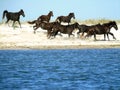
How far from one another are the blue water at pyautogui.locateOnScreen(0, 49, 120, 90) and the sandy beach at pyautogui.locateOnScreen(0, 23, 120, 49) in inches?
104

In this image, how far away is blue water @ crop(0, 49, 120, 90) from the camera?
20.4 metres

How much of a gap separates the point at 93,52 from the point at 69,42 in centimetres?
593

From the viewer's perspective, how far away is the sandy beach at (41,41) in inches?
1618

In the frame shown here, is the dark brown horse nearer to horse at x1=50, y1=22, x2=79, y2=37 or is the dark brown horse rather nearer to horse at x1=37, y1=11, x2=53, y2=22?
horse at x1=50, y1=22, x2=79, y2=37

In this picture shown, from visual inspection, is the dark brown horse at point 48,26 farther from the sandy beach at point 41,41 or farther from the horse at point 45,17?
the horse at point 45,17

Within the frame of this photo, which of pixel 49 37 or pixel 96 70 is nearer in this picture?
pixel 96 70

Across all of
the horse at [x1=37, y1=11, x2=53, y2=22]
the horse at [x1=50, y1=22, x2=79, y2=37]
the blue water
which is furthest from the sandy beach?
the blue water

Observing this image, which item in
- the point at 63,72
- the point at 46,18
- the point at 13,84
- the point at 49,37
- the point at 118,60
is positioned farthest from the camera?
the point at 46,18

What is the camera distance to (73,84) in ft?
67.9

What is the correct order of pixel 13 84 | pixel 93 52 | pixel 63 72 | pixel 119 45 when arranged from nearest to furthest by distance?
pixel 13 84 < pixel 63 72 < pixel 93 52 < pixel 119 45

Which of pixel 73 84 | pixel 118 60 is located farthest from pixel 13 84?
pixel 118 60

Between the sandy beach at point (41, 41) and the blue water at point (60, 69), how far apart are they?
2.63 m

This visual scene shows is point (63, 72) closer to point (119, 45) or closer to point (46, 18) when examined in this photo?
point (119, 45)

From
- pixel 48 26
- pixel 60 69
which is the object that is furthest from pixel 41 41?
pixel 60 69
